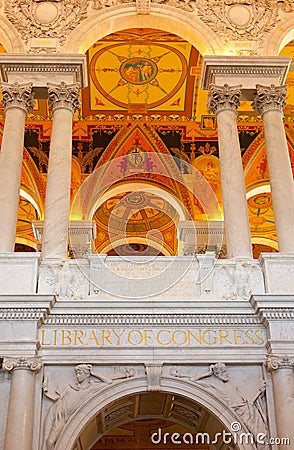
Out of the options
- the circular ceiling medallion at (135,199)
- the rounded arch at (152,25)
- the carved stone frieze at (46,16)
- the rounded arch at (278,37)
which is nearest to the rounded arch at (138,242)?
the circular ceiling medallion at (135,199)

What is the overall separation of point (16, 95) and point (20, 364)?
15.7 feet

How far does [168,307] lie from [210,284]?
2.61 feet

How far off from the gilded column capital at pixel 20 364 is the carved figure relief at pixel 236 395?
183cm

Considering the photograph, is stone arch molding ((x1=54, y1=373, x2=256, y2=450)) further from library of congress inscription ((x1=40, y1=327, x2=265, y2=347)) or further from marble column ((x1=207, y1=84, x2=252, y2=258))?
marble column ((x1=207, y1=84, x2=252, y2=258))

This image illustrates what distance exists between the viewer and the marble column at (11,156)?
988 cm

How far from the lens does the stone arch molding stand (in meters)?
8.41

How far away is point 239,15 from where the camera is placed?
1216cm

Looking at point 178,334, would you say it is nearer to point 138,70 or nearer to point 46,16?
point 46,16

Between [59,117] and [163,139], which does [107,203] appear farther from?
[59,117]

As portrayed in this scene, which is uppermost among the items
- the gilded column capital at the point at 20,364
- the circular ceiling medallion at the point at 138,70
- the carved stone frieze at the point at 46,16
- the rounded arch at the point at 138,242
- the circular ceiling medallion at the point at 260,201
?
the circular ceiling medallion at the point at 138,70

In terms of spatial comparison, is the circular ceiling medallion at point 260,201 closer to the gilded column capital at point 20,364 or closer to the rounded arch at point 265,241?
the rounded arch at point 265,241

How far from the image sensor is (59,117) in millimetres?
11008

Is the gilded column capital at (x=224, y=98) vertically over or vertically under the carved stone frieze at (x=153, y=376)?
over

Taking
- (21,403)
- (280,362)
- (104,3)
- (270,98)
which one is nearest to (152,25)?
(104,3)
